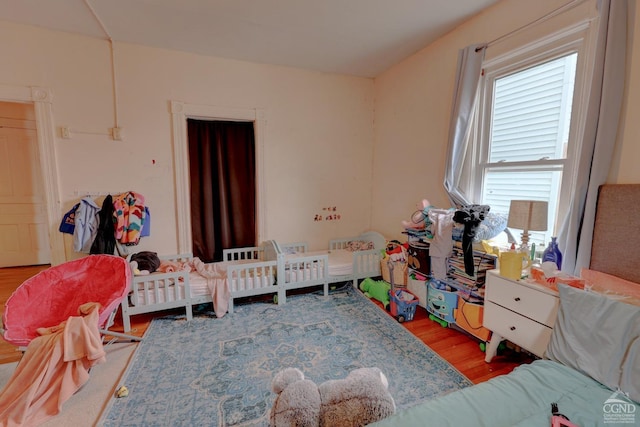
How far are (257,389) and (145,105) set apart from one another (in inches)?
113

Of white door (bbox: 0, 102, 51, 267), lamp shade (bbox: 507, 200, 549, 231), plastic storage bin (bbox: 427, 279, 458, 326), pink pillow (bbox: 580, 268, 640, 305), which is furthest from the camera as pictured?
white door (bbox: 0, 102, 51, 267)

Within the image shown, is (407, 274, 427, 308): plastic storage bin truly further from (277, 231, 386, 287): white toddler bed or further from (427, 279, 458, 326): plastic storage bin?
(277, 231, 386, 287): white toddler bed

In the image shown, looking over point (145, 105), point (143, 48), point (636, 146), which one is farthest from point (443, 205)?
point (143, 48)

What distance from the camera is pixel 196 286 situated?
2652 millimetres

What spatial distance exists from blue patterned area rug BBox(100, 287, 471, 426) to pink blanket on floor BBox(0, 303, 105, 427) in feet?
0.89

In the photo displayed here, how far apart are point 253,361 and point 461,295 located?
1.69 m

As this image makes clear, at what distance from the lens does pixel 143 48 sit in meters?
2.88

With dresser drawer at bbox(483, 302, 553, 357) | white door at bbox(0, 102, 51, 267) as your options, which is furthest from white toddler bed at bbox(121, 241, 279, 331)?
white door at bbox(0, 102, 51, 267)

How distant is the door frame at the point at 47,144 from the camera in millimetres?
2559

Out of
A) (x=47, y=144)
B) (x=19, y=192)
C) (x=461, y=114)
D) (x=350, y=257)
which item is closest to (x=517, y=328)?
(x=461, y=114)

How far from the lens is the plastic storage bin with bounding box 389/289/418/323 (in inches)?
100

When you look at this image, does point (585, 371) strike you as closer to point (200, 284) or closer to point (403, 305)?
point (403, 305)

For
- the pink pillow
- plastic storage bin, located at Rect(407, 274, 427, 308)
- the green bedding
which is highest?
the pink pillow

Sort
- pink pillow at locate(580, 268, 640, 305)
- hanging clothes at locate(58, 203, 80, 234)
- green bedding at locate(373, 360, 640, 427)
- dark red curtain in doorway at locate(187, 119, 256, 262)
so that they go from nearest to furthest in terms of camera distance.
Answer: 1. green bedding at locate(373, 360, 640, 427)
2. pink pillow at locate(580, 268, 640, 305)
3. hanging clothes at locate(58, 203, 80, 234)
4. dark red curtain in doorway at locate(187, 119, 256, 262)
